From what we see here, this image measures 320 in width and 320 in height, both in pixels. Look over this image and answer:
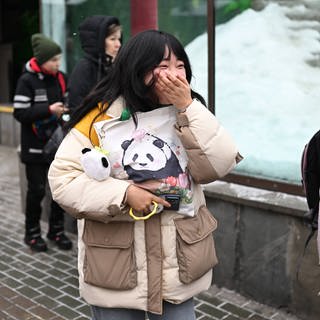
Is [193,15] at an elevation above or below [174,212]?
above

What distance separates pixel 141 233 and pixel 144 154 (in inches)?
12.1

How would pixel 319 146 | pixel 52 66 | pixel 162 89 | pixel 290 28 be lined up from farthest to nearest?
pixel 52 66
pixel 290 28
pixel 319 146
pixel 162 89

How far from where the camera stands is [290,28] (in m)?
4.06

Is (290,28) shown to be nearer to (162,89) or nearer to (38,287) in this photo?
(162,89)

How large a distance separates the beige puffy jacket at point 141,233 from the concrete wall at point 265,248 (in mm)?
1549

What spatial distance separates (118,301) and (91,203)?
1.36 feet

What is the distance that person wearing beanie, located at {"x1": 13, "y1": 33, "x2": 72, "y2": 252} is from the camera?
457 centimetres

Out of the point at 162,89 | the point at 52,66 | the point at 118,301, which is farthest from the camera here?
the point at 52,66

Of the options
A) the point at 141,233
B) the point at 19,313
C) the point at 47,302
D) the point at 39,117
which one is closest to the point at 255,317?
the point at 47,302

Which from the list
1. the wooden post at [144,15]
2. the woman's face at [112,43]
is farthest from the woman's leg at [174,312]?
the woman's face at [112,43]

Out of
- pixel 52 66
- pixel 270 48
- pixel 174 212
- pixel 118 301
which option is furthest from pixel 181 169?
pixel 52 66

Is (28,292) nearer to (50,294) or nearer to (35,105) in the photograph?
(50,294)

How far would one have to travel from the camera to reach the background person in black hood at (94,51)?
409cm

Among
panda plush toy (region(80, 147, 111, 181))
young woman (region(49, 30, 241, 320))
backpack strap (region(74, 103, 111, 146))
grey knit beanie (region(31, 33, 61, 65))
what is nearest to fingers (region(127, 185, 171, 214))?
young woman (region(49, 30, 241, 320))
